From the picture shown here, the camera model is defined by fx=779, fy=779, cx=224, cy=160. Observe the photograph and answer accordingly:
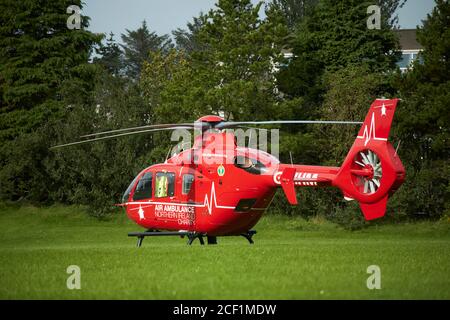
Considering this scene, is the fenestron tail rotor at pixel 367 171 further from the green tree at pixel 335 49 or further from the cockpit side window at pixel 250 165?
the green tree at pixel 335 49

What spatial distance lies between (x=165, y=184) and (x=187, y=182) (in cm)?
119

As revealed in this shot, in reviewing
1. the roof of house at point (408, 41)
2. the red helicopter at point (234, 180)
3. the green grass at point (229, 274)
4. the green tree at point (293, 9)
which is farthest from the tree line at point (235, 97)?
the roof of house at point (408, 41)

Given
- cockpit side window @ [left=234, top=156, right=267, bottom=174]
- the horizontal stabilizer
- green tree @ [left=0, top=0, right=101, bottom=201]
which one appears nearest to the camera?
the horizontal stabilizer

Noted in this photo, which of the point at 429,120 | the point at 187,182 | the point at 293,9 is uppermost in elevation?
the point at 293,9

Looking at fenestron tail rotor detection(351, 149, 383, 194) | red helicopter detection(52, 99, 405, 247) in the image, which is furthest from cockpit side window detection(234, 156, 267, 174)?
fenestron tail rotor detection(351, 149, 383, 194)

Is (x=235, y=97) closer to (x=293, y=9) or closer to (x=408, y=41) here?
(x=293, y=9)

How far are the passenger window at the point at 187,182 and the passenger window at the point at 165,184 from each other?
1.90 feet

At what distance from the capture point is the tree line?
42.8m

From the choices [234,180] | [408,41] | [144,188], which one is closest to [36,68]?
[144,188]

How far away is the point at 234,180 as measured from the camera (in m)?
24.5

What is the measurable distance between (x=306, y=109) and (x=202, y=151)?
2700 centimetres

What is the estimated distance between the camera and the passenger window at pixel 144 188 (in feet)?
90.4

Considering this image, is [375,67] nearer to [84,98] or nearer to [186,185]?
[84,98]

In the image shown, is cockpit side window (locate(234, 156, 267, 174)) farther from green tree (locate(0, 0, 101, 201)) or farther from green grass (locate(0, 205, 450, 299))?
green tree (locate(0, 0, 101, 201))
